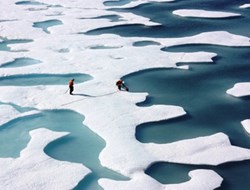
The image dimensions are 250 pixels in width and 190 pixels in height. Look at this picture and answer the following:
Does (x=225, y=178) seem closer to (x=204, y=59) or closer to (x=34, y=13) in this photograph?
(x=204, y=59)

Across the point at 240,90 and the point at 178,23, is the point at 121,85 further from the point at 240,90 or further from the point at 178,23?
the point at 178,23

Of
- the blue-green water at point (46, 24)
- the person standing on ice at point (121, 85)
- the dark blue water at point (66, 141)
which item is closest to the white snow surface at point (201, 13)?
the blue-green water at point (46, 24)

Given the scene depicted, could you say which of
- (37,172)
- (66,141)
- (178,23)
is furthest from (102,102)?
(178,23)

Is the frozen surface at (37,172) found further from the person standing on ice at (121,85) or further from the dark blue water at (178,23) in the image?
the dark blue water at (178,23)

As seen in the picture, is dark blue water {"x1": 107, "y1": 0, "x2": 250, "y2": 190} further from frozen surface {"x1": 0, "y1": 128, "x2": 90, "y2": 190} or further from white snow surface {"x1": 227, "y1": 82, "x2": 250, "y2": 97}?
frozen surface {"x1": 0, "y1": 128, "x2": 90, "y2": 190}

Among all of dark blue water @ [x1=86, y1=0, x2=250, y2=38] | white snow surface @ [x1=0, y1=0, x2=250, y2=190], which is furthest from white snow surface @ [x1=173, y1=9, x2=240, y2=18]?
white snow surface @ [x1=0, y1=0, x2=250, y2=190]

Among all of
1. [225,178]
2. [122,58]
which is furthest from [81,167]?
[122,58]
